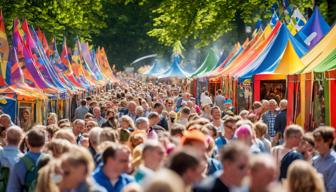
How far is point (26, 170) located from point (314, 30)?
1646cm

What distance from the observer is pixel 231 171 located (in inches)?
268

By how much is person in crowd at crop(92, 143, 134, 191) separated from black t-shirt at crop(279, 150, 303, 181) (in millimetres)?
2852

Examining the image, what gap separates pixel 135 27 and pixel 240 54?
61561mm

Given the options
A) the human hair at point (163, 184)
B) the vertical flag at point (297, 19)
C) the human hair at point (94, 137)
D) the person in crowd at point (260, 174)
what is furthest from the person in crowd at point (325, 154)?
the vertical flag at point (297, 19)

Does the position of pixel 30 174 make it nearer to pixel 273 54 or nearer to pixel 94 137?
pixel 94 137

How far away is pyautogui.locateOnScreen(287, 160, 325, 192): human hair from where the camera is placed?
7.01 m

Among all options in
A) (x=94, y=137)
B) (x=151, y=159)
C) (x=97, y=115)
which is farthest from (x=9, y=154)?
(x=97, y=115)

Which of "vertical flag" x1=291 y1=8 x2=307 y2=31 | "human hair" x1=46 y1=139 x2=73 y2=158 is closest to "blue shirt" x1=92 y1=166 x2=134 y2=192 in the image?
"human hair" x1=46 y1=139 x2=73 y2=158

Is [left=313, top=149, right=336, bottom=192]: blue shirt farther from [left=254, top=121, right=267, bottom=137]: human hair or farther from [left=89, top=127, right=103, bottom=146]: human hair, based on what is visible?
[left=89, top=127, right=103, bottom=146]: human hair

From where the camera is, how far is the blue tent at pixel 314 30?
2434cm

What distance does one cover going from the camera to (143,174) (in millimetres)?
8016

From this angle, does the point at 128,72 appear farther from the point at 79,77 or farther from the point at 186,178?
the point at 186,178

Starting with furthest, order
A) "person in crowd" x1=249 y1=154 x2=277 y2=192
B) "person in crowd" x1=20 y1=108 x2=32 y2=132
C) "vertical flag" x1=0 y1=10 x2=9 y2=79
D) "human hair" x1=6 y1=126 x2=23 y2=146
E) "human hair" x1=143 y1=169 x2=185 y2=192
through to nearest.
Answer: "vertical flag" x1=0 y1=10 x2=9 y2=79 < "person in crowd" x1=20 y1=108 x2=32 y2=132 < "human hair" x1=6 y1=126 x2=23 y2=146 < "person in crowd" x1=249 y1=154 x2=277 y2=192 < "human hair" x1=143 y1=169 x2=185 y2=192

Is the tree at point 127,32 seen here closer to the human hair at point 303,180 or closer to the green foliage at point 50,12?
the green foliage at point 50,12
